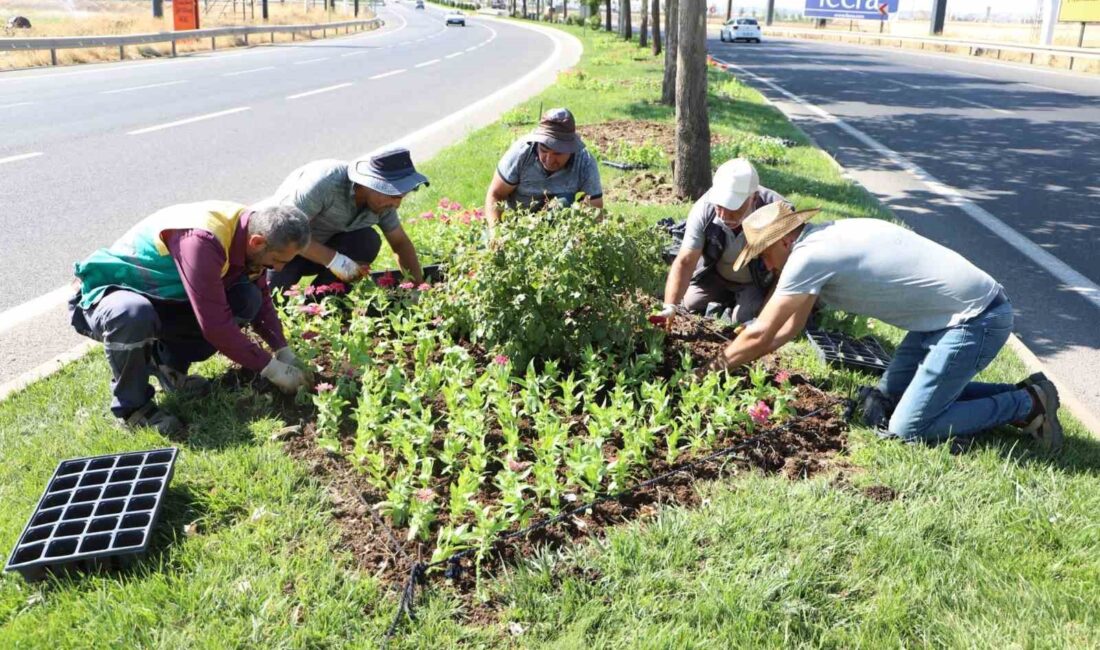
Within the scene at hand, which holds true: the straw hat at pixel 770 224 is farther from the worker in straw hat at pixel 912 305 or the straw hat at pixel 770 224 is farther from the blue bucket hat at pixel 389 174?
the blue bucket hat at pixel 389 174

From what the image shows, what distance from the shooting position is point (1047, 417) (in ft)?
12.3

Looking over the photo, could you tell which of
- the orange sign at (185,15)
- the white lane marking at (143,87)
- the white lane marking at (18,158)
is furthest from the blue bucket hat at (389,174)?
the orange sign at (185,15)

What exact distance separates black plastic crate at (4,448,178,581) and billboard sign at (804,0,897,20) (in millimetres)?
76677

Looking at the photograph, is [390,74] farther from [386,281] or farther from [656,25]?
[386,281]

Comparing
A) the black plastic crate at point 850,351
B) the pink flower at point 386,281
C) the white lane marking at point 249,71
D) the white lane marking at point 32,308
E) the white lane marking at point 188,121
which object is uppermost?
the white lane marking at point 249,71

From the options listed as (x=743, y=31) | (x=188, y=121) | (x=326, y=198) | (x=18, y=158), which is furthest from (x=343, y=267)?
(x=743, y=31)

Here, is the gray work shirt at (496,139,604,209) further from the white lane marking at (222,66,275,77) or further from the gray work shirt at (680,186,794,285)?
the white lane marking at (222,66,275,77)

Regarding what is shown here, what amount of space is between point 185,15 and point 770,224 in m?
30.5

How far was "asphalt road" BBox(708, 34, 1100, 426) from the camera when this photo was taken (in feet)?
19.4

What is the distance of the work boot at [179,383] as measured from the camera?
3.98 metres

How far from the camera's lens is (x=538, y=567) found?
9.49ft

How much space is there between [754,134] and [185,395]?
31.9ft

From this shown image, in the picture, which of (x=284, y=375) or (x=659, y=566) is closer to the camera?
(x=659, y=566)

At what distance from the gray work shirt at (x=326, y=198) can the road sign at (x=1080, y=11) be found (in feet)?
136
